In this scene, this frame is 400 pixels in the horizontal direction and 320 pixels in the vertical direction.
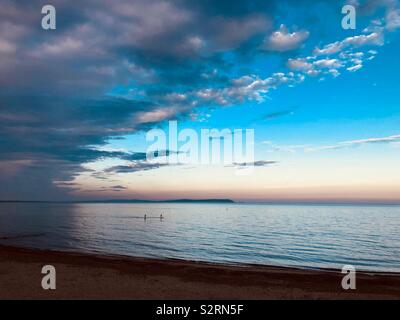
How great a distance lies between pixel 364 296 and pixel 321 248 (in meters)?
30.6

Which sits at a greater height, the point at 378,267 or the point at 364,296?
the point at 364,296

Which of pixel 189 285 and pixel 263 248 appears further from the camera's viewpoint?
pixel 263 248

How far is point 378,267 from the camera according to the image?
33656 millimetres
